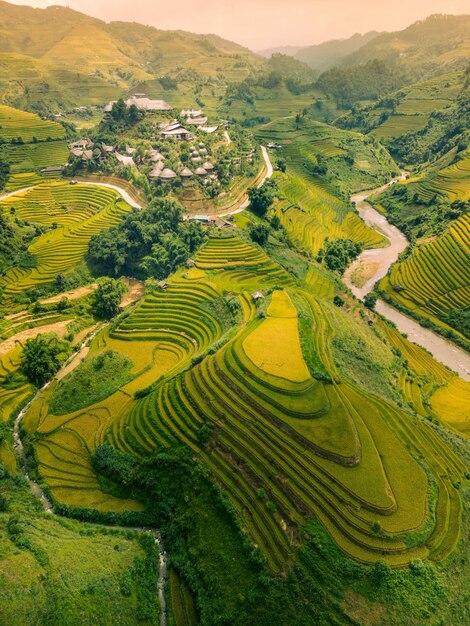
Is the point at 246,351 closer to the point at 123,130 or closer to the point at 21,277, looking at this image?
the point at 21,277

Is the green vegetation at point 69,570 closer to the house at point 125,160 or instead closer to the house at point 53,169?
the house at point 125,160

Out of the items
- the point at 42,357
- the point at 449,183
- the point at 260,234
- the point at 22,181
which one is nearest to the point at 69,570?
the point at 42,357

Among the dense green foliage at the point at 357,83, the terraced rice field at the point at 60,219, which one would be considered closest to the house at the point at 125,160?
the terraced rice field at the point at 60,219

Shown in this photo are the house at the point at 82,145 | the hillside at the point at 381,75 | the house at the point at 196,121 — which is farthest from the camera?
the hillside at the point at 381,75

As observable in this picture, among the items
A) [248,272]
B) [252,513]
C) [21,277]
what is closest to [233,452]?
[252,513]

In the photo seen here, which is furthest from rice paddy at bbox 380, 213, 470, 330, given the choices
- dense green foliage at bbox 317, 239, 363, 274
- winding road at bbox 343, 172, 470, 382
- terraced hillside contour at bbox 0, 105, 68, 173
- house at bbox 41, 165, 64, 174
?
terraced hillside contour at bbox 0, 105, 68, 173
